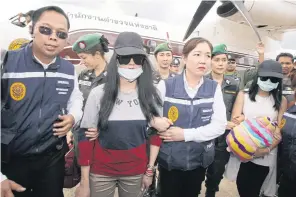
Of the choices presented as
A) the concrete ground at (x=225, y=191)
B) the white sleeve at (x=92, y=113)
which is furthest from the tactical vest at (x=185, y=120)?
the concrete ground at (x=225, y=191)

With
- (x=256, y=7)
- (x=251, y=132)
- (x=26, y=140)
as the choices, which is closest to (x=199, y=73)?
(x=251, y=132)

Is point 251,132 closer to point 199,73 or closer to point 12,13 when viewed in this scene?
point 199,73

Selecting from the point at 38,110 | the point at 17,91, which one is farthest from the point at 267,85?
the point at 17,91

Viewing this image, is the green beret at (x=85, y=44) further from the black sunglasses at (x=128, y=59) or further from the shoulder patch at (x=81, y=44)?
the black sunglasses at (x=128, y=59)

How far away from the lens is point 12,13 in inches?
223

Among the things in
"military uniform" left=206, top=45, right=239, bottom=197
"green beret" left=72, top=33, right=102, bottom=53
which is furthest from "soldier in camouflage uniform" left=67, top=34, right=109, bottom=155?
"military uniform" left=206, top=45, right=239, bottom=197

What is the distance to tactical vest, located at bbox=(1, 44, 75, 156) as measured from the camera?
5.82 feet

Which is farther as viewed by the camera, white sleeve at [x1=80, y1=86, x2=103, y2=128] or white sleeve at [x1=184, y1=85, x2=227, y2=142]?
white sleeve at [x1=184, y1=85, x2=227, y2=142]

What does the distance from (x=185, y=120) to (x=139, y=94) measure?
0.46 meters

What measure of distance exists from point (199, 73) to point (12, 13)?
5.12m

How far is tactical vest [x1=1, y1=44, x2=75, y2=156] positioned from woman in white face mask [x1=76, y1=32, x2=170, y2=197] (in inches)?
9.7

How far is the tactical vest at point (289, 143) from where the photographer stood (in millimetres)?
2400

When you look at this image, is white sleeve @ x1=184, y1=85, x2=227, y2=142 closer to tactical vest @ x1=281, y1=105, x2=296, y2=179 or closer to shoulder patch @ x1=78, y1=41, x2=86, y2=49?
tactical vest @ x1=281, y1=105, x2=296, y2=179

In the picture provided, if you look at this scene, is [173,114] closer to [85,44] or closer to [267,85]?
[267,85]
